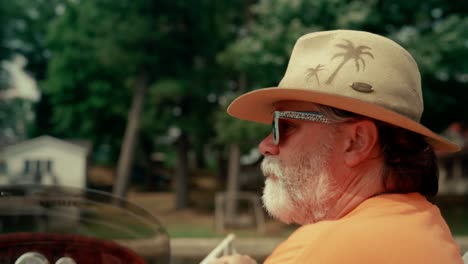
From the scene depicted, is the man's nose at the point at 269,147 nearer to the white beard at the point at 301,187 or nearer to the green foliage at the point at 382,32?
the white beard at the point at 301,187

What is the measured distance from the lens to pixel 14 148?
19.3 m

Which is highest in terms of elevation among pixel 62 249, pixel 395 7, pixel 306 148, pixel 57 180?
pixel 395 7

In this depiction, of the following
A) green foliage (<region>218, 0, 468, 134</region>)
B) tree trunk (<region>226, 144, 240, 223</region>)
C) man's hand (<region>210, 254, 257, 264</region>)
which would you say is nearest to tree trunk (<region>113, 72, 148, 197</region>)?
tree trunk (<region>226, 144, 240, 223</region>)

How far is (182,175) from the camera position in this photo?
22359 millimetres

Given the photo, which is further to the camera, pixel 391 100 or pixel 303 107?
pixel 303 107

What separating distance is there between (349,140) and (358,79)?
160 millimetres

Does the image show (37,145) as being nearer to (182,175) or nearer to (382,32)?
(182,175)

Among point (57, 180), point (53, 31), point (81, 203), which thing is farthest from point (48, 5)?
point (81, 203)

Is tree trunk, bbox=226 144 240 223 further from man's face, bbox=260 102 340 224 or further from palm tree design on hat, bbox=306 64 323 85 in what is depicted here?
palm tree design on hat, bbox=306 64 323 85

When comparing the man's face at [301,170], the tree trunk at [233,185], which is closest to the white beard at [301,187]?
the man's face at [301,170]

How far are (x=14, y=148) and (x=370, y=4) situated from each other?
1168 cm

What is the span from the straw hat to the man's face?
3.5 inches

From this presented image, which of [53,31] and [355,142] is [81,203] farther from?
[53,31]

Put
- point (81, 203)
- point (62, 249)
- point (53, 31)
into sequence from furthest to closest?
point (53, 31) → point (81, 203) → point (62, 249)
